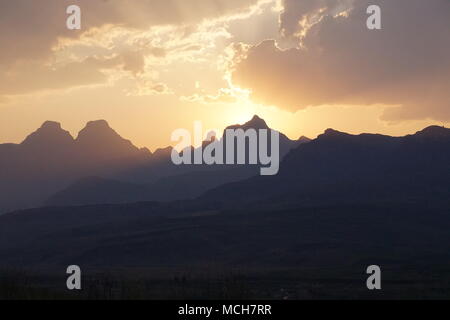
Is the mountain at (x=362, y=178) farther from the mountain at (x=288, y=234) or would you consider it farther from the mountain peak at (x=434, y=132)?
the mountain at (x=288, y=234)

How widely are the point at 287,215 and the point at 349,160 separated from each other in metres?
85.4

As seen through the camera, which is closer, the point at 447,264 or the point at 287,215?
the point at 447,264

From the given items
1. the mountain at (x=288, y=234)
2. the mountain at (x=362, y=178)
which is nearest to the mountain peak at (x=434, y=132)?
the mountain at (x=362, y=178)

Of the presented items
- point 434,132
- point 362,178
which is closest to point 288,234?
point 362,178

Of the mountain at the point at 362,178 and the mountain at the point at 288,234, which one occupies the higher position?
the mountain at the point at 362,178

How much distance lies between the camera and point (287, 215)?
116 metres

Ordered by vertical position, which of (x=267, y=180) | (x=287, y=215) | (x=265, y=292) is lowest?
(x=265, y=292)

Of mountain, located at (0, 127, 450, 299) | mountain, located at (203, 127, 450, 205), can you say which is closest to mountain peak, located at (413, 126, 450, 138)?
mountain, located at (203, 127, 450, 205)

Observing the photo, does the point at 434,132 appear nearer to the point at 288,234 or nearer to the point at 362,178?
the point at 362,178

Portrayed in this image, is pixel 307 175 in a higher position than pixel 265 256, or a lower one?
higher

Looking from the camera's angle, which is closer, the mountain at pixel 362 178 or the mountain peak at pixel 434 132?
the mountain at pixel 362 178
